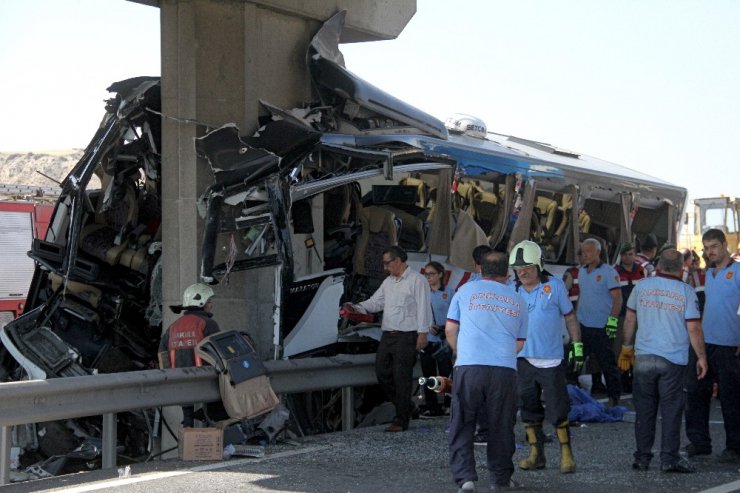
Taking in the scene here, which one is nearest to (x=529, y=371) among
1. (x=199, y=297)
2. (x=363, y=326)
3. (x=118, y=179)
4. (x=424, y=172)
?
(x=199, y=297)

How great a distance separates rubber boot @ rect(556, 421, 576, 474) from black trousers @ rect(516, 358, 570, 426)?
0.18 feet

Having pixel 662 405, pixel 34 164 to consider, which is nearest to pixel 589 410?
pixel 662 405

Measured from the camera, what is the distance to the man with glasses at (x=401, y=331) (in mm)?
11727

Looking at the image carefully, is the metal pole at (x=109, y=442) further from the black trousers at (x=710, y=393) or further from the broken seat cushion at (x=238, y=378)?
the black trousers at (x=710, y=393)

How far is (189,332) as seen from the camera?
417 inches

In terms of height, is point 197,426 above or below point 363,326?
below

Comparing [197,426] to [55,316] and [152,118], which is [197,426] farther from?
[152,118]

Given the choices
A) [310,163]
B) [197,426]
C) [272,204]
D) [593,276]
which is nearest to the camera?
[197,426]

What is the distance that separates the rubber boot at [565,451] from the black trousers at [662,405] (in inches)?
22.3

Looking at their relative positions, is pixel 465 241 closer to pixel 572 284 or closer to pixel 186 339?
pixel 572 284

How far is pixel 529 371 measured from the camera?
9.29 metres

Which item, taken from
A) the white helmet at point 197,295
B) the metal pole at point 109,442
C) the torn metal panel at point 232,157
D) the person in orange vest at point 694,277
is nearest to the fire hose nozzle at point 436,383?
the white helmet at point 197,295

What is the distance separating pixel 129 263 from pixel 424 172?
11.9 ft

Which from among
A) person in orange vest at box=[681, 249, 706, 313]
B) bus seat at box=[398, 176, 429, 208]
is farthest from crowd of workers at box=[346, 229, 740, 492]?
person in orange vest at box=[681, 249, 706, 313]
